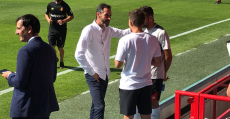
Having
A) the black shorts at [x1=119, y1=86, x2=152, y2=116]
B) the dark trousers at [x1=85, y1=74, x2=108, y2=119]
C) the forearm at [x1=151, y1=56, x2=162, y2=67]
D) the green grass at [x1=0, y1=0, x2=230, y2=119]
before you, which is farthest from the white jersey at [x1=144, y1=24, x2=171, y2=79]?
the green grass at [x1=0, y1=0, x2=230, y2=119]

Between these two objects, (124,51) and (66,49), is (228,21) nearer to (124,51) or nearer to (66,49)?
(66,49)

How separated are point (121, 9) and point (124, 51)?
60.0ft

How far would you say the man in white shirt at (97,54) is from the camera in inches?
218

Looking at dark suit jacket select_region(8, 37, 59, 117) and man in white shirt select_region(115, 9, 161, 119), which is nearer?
dark suit jacket select_region(8, 37, 59, 117)

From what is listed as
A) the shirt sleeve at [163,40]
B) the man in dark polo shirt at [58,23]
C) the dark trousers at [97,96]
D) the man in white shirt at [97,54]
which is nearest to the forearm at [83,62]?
the man in white shirt at [97,54]

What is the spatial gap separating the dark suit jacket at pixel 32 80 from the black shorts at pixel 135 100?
3.86 feet

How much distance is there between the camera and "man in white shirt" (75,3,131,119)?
5.54 meters

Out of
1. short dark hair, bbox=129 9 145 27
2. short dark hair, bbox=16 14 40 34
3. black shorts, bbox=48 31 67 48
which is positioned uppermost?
short dark hair, bbox=16 14 40 34

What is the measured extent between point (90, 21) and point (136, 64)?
45.5 feet

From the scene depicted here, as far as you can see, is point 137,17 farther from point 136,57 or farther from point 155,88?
point 155,88

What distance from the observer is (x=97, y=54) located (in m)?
5.69

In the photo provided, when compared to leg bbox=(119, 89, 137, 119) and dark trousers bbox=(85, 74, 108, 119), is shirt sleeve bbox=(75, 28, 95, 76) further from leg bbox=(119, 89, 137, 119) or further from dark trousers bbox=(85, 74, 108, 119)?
leg bbox=(119, 89, 137, 119)

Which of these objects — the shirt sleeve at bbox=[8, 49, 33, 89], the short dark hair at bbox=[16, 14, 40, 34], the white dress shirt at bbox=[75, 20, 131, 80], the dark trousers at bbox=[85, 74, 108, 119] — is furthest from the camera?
the dark trousers at bbox=[85, 74, 108, 119]

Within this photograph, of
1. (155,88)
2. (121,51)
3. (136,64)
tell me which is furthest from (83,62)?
(155,88)
